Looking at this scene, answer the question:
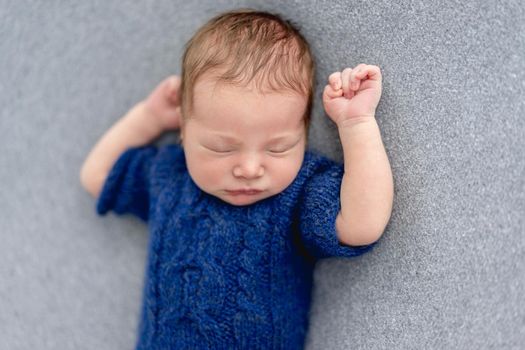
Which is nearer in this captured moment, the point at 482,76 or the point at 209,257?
the point at 482,76

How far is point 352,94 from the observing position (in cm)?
114

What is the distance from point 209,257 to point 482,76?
0.56 m

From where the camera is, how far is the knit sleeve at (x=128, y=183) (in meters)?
1.32

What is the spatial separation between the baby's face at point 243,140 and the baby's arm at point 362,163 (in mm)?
81

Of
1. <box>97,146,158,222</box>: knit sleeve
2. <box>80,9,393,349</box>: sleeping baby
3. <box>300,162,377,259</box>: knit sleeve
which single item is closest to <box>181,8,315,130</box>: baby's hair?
<box>80,9,393,349</box>: sleeping baby

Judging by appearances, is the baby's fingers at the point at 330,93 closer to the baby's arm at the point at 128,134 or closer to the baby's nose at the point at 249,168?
the baby's nose at the point at 249,168

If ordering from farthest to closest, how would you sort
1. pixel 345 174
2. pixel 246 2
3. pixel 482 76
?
pixel 246 2
pixel 345 174
pixel 482 76

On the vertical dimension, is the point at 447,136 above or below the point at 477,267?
above

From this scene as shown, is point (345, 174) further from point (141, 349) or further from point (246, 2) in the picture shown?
point (141, 349)

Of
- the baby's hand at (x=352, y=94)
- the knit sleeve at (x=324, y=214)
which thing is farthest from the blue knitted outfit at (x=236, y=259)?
the baby's hand at (x=352, y=94)

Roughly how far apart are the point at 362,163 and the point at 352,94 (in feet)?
0.42

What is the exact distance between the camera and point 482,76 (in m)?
1.01

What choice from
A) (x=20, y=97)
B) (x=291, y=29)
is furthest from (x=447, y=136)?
(x=20, y=97)

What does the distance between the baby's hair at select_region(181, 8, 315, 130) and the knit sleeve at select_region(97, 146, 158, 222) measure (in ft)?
0.71
